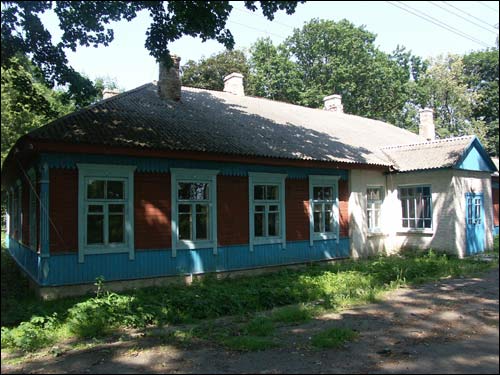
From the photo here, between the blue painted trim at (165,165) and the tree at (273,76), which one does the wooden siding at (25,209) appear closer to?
the blue painted trim at (165,165)

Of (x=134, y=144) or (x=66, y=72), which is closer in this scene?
(x=134, y=144)

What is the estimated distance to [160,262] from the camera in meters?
11.1

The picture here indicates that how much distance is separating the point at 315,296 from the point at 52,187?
632 centimetres

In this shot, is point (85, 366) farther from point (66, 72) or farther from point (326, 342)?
point (66, 72)

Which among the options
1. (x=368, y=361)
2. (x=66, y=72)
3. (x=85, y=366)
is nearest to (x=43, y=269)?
(x=85, y=366)

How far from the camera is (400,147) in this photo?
17828 millimetres

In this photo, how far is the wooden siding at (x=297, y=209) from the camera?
13.7 m

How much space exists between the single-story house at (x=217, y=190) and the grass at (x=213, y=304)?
1.05m

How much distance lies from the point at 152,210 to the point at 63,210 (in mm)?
2068

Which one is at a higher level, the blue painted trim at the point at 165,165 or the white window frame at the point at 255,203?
the blue painted trim at the point at 165,165

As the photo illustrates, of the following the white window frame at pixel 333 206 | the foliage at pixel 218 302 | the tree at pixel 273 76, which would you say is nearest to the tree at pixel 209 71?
the tree at pixel 273 76

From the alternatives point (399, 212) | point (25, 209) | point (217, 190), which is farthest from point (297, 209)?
point (25, 209)

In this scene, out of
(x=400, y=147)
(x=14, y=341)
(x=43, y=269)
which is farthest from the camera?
(x=400, y=147)

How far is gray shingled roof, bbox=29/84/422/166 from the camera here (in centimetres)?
1068
